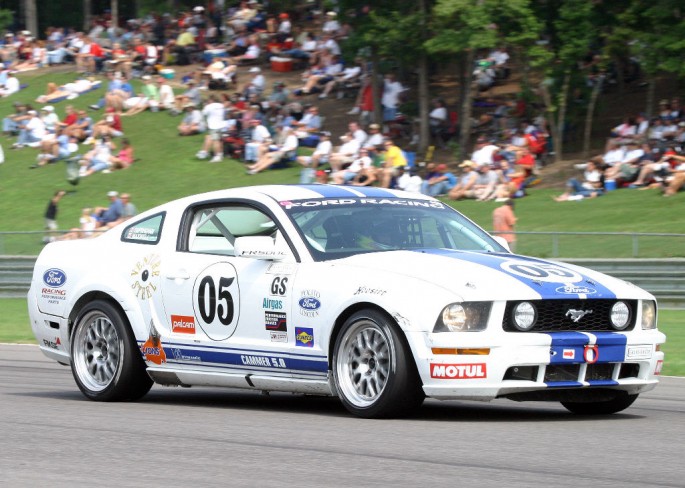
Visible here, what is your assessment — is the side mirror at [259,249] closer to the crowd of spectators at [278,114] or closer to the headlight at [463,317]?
the headlight at [463,317]

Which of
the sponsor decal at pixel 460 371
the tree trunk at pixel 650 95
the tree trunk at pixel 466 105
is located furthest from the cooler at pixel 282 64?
the sponsor decal at pixel 460 371

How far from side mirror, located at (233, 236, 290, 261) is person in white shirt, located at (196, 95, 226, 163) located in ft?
69.1

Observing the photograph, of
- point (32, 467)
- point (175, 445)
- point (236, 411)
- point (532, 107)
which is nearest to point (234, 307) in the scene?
point (236, 411)

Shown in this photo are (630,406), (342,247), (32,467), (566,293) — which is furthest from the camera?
(630,406)

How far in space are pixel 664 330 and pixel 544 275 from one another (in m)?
8.36

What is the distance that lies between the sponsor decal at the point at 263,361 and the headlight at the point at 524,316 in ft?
5.41

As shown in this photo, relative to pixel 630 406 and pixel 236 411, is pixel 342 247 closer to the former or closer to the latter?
pixel 236 411

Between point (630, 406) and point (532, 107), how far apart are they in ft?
62.2

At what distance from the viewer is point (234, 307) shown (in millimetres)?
9172

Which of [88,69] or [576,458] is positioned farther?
[88,69]

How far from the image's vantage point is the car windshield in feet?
29.7

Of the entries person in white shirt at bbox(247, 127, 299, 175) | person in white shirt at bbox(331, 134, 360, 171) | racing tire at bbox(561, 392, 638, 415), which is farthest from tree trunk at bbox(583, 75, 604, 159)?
racing tire at bbox(561, 392, 638, 415)

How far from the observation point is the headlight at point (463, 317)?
26.3 feet

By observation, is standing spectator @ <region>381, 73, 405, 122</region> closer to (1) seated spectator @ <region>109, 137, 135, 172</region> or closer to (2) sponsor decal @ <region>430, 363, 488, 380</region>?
(1) seated spectator @ <region>109, 137, 135, 172</region>
